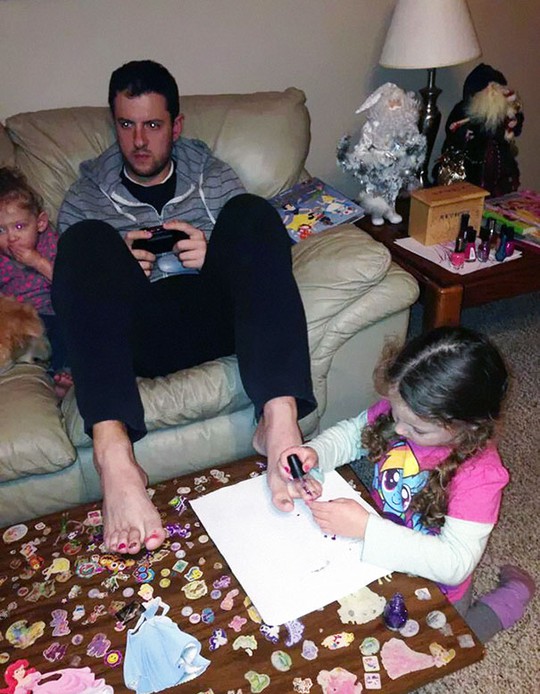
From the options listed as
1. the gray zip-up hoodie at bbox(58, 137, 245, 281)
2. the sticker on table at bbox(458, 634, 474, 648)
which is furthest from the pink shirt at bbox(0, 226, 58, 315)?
the sticker on table at bbox(458, 634, 474, 648)

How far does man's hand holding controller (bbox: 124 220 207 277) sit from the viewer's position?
4.96 feet

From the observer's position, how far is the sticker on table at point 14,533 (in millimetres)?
1039

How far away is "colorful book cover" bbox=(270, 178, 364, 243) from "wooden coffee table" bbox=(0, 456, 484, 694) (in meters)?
0.82

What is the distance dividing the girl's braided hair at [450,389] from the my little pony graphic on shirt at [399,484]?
28 mm

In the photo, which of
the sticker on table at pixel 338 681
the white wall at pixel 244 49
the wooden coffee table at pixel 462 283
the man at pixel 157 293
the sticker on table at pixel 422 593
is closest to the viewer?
the sticker on table at pixel 338 681

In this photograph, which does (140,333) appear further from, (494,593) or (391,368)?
(494,593)

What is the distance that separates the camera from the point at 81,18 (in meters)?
1.87

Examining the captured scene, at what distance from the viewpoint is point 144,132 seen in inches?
63.2

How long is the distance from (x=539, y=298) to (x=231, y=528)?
5.62ft

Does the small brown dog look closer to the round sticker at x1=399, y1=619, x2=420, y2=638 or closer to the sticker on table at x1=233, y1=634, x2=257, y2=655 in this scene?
the sticker on table at x1=233, y1=634, x2=257, y2=655

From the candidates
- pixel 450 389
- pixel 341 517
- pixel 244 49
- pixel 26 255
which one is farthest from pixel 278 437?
pixel 244 49

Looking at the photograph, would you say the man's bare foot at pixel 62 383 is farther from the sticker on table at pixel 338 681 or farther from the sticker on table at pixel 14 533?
the sticker on table at pixel 338 681

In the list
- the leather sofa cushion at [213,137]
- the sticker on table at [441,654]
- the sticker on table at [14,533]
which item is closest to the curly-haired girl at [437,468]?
the sticker on table at [441,654]

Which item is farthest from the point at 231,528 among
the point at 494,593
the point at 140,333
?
the point at 494,593
